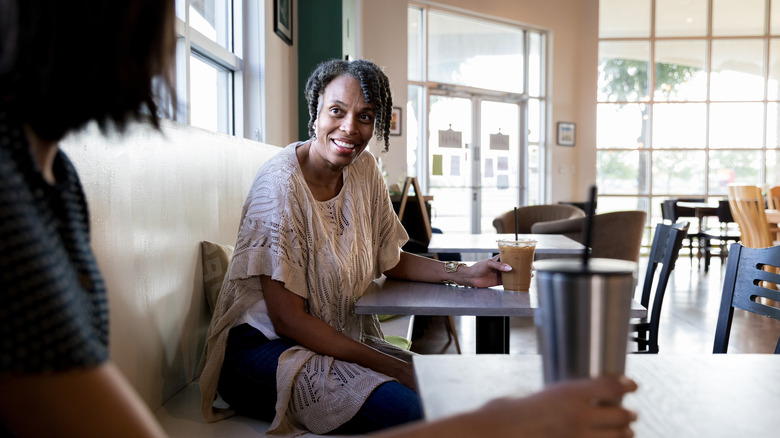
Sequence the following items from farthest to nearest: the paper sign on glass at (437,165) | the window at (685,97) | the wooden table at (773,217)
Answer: the window at (685,97)
the paper sign on glass at (437,165)
the wooden table at (773,217)

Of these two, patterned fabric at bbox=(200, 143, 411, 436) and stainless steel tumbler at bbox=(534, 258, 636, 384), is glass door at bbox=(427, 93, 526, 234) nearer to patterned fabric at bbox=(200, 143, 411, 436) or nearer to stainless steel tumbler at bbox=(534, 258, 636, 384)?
patterned fabric at bbox=(200, 143, 411, 436)

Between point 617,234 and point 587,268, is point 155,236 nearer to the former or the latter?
point 587,268

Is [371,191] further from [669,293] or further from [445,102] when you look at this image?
[445,102]

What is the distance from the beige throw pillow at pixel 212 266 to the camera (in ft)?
7.34

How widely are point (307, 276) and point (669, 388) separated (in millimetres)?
1049

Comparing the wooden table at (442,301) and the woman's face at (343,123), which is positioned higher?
the woman's face at (343,123)

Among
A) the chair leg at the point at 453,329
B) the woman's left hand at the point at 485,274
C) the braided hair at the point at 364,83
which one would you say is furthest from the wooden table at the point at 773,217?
the braided hair at the point at 364,83

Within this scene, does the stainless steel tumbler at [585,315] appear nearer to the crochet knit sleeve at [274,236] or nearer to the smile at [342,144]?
the crochet knit sleeve at [274,236]

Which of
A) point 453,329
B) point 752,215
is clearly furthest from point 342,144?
point 752,215

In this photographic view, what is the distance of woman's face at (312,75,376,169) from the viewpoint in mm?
1921

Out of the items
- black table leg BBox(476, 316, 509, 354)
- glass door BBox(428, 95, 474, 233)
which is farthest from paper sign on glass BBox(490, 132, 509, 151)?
black table leg BBox(476, 316, 509, 354)

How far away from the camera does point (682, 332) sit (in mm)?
4719

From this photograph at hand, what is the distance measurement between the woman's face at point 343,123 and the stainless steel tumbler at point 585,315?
53.1 inches

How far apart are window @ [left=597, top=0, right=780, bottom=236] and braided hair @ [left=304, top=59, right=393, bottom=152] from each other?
8930 millimetres
